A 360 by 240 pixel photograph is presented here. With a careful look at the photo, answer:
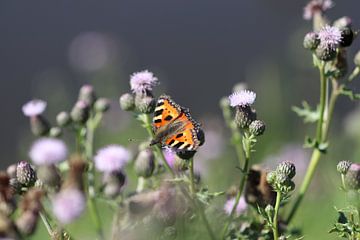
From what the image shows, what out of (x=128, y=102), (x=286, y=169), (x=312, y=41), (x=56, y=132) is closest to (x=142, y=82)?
(x=128, y=102)

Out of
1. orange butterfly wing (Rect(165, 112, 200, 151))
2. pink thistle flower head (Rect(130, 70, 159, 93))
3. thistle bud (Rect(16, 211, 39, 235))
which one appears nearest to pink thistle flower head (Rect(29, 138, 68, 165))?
thistle bud (Rect(16, 211, 39, 235))

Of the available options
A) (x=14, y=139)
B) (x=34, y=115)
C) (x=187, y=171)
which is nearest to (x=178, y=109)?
(x=187, y=171)

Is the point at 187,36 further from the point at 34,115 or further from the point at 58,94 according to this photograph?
the point at 34,115

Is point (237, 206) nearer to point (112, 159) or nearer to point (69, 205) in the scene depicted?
point (112, 159)

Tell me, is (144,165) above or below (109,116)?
below

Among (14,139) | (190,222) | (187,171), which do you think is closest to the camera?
(190,222)

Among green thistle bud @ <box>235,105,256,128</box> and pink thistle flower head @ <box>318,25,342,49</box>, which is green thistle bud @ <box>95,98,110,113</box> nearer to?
green thistle bud @ <box>235,105,256,128</box>

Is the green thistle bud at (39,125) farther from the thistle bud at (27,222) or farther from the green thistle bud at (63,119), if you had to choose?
the thistle bud at (27,222)
